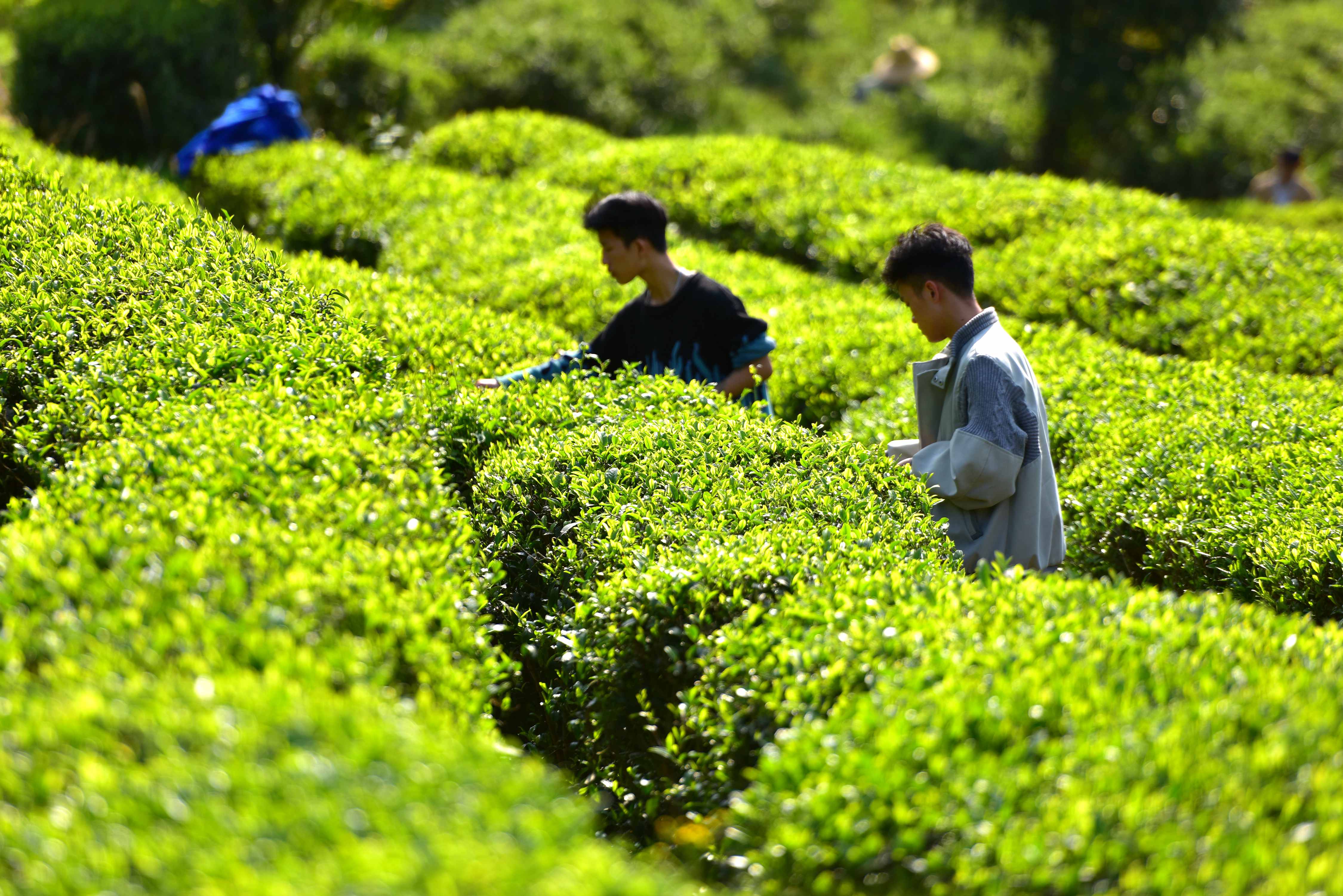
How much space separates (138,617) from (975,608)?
2426 mm

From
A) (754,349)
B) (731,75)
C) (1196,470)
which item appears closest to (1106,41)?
(731,75)

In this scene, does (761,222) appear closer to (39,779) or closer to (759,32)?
(39,779)

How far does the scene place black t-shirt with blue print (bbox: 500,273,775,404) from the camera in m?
5.25

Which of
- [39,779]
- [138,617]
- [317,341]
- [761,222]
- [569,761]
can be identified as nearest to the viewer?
[39,779]

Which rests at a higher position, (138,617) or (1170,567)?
(1170,567)

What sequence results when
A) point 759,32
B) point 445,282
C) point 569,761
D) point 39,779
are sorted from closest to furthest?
point 39,779, point 569,761, point 445,282, point 759,32

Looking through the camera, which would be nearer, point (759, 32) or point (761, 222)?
point (761, 222)

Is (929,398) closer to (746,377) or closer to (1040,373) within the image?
(746,377)

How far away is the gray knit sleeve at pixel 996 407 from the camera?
3.98m

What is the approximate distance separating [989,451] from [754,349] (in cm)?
161

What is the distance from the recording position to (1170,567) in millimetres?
5062

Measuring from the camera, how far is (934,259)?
4.17 m

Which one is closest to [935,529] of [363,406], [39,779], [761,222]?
[363,406]

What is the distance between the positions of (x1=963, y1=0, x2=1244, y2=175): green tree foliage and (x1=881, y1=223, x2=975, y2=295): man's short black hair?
15.5 metres
